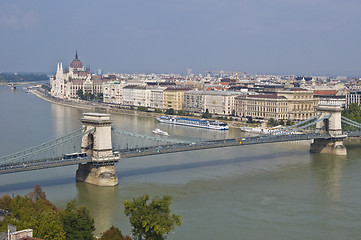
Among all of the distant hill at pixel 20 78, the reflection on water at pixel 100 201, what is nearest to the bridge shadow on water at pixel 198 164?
the reflection on water at pixel 100 201

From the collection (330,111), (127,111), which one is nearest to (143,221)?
(330,111)

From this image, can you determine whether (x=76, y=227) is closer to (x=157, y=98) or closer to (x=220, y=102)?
(x=220, y=102)

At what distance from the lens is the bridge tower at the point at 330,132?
21625 mm

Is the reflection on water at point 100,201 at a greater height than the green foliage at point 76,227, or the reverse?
the green foliage at point 76,227

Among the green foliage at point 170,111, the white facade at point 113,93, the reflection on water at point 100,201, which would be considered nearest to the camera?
the reflection on water at point 100,201

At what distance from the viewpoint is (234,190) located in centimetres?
1478

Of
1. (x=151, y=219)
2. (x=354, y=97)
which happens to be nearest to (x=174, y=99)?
(x=354, y=97)

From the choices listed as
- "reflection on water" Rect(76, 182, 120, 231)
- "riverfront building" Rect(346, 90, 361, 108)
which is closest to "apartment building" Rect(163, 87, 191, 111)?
"riverfront building" Rect(346, 90, 361, 108)

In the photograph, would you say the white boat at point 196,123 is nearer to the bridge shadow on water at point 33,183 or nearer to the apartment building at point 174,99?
the apartment building at point 174,99

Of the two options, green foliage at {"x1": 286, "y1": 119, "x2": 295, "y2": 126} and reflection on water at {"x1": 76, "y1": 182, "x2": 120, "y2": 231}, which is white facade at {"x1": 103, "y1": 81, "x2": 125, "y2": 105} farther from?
reflection on water at {"x1": 76, "y1": 182, "x2": 120, "y2": 231}

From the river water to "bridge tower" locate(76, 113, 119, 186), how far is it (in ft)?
1.02

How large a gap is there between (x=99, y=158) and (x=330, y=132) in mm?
10796

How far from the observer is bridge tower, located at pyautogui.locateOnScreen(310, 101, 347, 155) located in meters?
21.6

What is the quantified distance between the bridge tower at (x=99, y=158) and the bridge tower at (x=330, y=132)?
387 inches
